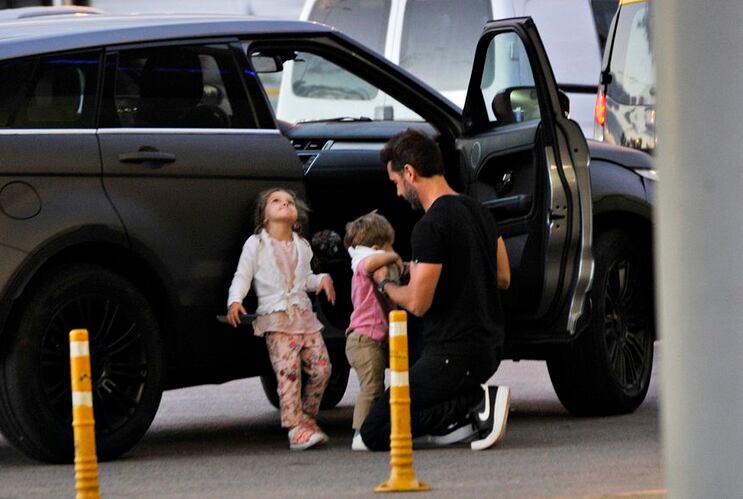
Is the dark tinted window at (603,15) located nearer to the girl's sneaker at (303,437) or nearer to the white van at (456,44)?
the white van at (456,44)

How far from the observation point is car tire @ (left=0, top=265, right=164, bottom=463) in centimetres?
789

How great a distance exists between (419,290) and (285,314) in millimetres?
607

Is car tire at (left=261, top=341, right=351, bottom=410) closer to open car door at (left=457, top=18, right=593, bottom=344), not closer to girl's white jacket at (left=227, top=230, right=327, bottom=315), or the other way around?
open car door at (left=457, top=18, right=593, bottom=344)

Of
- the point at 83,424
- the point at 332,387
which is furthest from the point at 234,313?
the point at 332,387

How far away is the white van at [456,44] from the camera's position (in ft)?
52.5

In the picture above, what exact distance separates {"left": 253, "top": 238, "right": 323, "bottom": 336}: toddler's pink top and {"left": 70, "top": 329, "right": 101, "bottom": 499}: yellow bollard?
1.94 m

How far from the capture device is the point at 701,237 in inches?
176

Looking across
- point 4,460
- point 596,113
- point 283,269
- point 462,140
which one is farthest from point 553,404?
point 596,113

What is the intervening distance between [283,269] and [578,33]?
8259mm

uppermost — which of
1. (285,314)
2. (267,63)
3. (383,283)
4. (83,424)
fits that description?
(267,63)

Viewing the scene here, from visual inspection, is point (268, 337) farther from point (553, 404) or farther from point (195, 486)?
point (553, 404)

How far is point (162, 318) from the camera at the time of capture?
8.42 m

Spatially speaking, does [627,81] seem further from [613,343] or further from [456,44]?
[613,343]

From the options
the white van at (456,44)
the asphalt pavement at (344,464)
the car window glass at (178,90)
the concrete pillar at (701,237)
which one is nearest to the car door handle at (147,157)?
the car window glass at (178,90)
